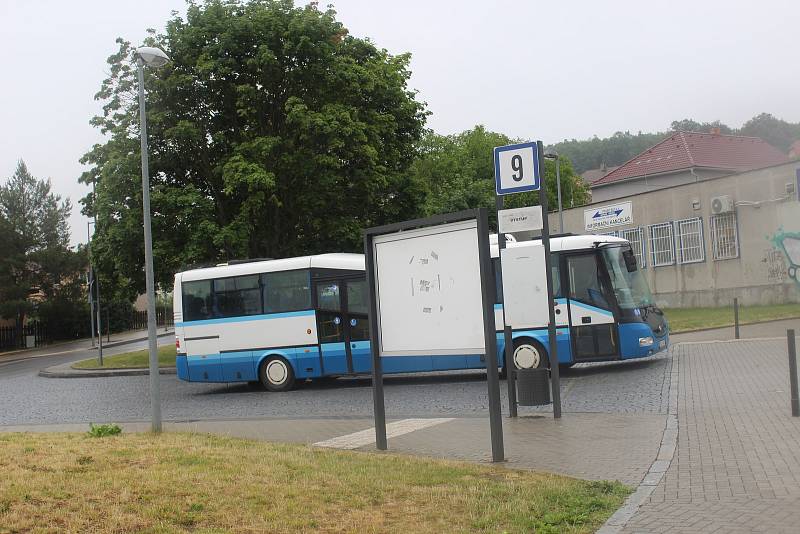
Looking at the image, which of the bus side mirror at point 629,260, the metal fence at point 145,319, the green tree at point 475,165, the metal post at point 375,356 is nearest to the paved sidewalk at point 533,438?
the metal post at point 375,356

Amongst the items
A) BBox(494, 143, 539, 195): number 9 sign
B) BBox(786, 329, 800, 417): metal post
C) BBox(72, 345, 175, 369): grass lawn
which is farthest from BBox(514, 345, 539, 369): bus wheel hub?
BBox(72, 345, 175, 369): grass lawn

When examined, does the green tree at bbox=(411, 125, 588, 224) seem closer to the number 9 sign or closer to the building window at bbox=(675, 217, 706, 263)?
the building window at bbox=(675, 217, 706, 263)

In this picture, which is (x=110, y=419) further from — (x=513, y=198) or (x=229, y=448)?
(x=513, y=198)

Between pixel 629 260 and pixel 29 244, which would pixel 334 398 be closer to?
pixel 629 260

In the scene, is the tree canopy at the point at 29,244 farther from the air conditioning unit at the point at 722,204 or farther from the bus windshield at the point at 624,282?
the bus windshield at the point at 624,282

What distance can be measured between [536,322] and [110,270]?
63.7ft

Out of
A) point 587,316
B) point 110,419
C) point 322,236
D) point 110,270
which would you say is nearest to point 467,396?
point 587,316

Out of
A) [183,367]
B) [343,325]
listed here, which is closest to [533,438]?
[343,325]

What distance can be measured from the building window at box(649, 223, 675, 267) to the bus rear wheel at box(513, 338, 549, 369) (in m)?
19.4

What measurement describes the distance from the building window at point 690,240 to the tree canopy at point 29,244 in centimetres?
3636

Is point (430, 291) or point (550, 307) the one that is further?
point (550, 307)

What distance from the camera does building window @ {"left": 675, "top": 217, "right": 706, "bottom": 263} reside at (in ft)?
109

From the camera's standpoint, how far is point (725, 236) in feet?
106

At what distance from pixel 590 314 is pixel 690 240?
1824 cm
